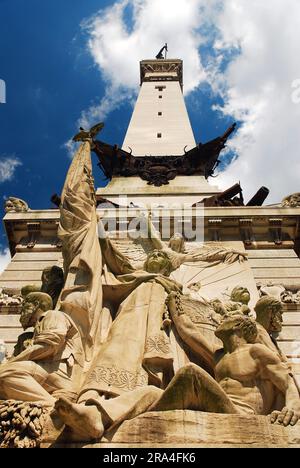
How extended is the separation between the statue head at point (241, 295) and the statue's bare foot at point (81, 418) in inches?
161

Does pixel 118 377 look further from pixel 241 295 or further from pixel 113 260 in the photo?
pixel 241 295

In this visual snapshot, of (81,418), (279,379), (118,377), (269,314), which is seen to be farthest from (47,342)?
(269,314)

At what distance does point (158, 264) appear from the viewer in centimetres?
866

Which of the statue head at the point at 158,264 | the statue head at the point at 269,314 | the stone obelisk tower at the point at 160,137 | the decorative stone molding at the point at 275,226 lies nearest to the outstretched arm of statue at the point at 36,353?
the statue head at the point at 158,264

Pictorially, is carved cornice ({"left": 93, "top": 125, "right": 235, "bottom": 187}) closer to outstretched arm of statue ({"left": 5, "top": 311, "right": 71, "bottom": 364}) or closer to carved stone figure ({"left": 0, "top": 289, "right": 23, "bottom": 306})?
A: carved stone figure ({"left": 0, "top": 289, "right": 23, "bottom": 306})

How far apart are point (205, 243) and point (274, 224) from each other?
1.78 meters

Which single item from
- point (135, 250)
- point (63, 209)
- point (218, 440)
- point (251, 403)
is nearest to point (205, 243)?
point (135, 250)

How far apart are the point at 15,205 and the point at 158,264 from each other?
519 cm

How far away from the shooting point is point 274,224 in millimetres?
11648

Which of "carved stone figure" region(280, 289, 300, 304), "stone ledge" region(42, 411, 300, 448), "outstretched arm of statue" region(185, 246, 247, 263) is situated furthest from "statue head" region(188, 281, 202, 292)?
"stone ledge" region(42, 411, 300, 448)

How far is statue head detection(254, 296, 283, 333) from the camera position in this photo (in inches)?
299

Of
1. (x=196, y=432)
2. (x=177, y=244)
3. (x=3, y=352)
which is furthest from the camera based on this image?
(x=177, y=244)

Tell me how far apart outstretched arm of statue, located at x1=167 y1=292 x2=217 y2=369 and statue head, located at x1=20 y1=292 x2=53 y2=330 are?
70.7 inches

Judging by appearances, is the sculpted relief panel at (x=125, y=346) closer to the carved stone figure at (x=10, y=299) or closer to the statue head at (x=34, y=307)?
Answer: the statue head at (x=34, y=307)
